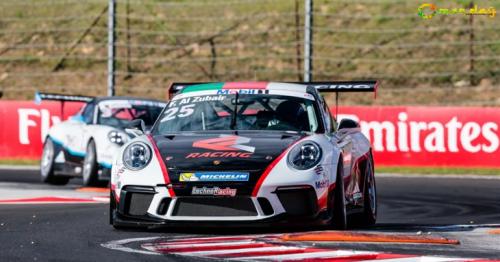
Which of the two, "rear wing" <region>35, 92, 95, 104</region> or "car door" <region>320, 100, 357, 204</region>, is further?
"rear wing" <region>35, 92, 95, 104</region>

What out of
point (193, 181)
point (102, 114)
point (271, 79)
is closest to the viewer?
point (193, 181)

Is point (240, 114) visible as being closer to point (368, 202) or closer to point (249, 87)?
point (249, 87)

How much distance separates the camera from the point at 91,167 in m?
17.0

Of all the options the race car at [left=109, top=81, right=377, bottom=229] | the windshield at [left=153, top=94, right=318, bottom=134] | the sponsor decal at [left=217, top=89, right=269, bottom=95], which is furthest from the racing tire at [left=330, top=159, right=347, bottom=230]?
the sponsor decal at [left=217, top=89, right=269, bottom=95]

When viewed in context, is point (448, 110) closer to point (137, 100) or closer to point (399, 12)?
point (137, 100)

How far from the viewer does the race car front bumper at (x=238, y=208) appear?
9148 millimetres

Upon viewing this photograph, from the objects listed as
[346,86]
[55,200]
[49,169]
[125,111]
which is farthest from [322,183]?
[49,169]

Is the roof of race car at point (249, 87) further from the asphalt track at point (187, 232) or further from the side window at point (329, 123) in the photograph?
the asphalt track at point (187, 232)

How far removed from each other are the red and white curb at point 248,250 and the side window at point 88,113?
9160 millimetres

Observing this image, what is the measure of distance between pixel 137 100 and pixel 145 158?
9052 millimetres

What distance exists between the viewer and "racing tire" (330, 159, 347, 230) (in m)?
9.46

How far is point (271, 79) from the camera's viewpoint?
31672mm

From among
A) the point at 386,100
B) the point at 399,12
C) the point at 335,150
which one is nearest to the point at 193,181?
the point at 335,150

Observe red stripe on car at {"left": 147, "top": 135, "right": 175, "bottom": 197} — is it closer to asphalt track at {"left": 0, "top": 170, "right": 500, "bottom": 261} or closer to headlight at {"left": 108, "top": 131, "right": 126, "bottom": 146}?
asphalt track at {"left": 0, "top": 170, "right": 500, "bottom": 261}
